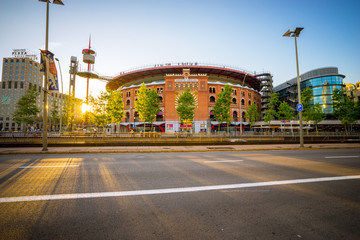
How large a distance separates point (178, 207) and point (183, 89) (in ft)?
151

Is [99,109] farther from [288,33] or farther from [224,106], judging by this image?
[288,33]

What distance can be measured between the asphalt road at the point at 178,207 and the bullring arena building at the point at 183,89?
3815 cm

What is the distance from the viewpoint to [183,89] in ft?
156

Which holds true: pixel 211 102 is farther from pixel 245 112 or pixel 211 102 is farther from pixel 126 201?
pixel 126 201

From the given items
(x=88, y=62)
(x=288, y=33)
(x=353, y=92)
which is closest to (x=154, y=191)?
(x=288, y=33)

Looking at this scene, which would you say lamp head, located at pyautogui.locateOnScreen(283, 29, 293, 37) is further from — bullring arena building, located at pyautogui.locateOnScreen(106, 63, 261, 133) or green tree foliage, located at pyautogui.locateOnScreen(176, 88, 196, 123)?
bullring arena building, located at pyautogui.locateOnScreen(106, 63, 261, 133)

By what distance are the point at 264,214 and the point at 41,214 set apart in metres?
3.93

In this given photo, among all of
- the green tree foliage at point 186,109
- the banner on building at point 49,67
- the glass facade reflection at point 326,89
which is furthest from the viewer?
the glass facade reflection at point 326,89

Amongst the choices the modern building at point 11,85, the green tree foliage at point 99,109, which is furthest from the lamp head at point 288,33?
the modern building at point 11,85

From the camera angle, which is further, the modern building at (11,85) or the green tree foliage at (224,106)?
the modern building at (11,85)

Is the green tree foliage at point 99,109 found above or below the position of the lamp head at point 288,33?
below

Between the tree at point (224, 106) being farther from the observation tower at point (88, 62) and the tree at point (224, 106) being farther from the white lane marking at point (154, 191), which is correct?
the observation tower at point (88, 62)

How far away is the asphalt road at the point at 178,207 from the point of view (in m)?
2.28

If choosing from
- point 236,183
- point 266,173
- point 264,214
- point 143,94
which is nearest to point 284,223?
point 264,214
